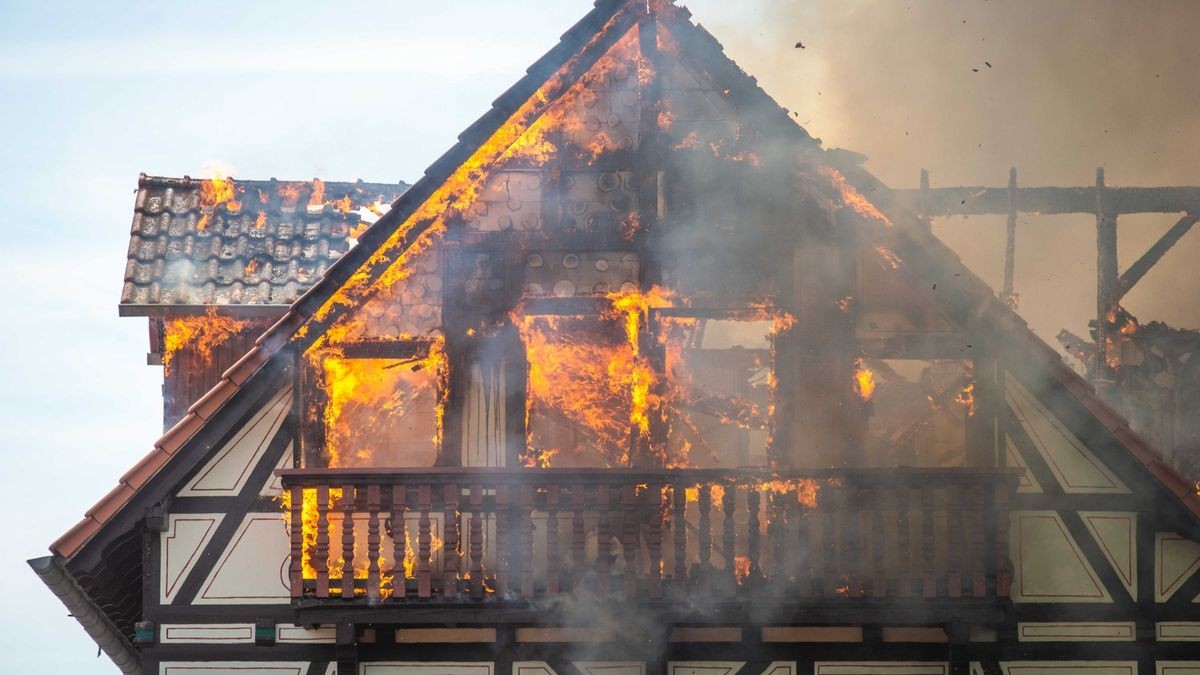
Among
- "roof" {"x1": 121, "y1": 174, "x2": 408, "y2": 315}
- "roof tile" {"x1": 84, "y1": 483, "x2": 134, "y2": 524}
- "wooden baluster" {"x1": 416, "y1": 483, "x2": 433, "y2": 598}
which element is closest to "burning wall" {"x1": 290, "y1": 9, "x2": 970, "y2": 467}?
"wooden baluster" {"x1": 416, "y1": 483, "x2": 433, "y2": 598}

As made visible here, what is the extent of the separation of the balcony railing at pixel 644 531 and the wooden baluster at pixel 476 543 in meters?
0.01

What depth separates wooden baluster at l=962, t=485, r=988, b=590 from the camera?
13.9 m

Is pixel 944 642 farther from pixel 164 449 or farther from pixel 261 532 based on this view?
pixel 164 449

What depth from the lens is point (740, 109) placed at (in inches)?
577

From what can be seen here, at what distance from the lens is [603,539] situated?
13750 millimetres

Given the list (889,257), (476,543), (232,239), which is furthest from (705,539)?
(232,239)

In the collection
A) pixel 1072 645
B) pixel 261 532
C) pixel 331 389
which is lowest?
pixel 1072 645

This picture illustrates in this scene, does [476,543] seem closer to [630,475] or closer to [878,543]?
[630,475]

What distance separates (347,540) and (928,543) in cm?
501

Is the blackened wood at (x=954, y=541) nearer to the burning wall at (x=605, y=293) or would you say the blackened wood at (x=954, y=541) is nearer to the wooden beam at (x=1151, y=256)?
the burning wall at (x=605, y=293)

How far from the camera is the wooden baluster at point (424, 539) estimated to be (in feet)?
44.8

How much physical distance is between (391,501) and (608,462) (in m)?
2.04

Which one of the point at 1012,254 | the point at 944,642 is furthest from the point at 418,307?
the point at 1012,254

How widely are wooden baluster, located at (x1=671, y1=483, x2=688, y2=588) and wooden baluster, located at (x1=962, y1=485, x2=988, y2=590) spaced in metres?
2.46
